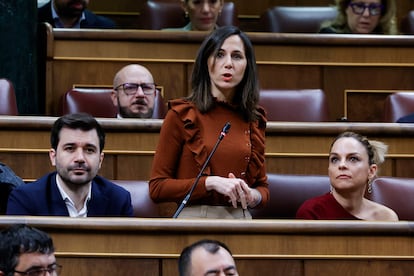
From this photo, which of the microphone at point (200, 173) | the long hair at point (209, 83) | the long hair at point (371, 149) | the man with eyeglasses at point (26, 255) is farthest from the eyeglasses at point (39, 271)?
the long hair at point (371, 149)

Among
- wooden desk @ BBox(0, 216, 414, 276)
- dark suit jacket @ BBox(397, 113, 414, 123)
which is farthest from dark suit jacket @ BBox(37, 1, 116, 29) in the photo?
wooden desk @ BBox(0, 216, 414, 276)

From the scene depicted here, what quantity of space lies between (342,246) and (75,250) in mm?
321

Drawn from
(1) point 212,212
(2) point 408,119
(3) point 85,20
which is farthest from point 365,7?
(1) point 212,212

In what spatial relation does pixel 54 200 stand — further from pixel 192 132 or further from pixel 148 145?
pixel 148 145

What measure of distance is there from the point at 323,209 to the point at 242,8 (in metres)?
1.26

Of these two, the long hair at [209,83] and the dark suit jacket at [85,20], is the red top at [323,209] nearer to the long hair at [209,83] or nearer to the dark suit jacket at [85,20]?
the long hair at [209,83]

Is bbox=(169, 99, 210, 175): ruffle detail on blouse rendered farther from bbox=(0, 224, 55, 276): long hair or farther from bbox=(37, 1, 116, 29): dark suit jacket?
bbox=(37, 1, 116, 29): dark suit jacket

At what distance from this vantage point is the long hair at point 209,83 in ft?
5.47

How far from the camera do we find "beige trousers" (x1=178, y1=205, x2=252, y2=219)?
1.63m

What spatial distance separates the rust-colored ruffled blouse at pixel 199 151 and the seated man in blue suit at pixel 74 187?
6 centimetres

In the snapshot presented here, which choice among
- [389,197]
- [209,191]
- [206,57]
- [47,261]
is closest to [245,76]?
[206,57]

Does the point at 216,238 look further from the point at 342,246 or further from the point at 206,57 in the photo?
the point at 206,57

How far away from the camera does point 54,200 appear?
1.63m

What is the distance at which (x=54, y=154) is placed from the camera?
1651mm
